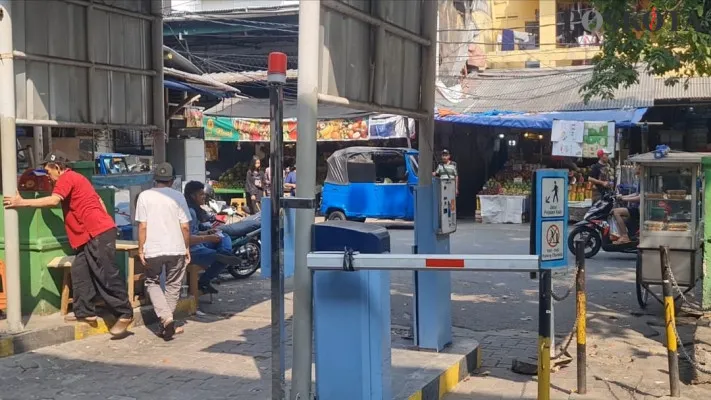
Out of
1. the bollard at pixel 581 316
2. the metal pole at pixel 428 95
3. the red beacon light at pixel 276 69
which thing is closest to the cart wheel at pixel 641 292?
the bollard at pixel 581 316

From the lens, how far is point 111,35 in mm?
8047

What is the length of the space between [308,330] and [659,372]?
3.49m

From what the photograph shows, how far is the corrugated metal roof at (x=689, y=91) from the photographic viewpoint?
19.2 metres

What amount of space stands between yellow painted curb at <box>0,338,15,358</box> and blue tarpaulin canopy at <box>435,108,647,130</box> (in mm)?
14901

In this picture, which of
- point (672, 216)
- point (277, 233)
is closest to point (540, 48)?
point (672, 216)

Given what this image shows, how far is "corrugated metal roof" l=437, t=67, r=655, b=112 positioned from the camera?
69.2 ft

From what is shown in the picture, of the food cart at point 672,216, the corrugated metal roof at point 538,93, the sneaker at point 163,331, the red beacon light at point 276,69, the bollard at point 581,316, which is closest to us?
the red beacon light at point 276,69

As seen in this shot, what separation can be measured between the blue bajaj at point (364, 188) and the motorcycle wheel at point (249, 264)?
23.4 ft

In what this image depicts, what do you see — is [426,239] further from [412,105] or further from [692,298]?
[692,298]

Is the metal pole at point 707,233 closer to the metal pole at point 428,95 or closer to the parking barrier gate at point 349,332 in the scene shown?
the metal pole at point 428,95

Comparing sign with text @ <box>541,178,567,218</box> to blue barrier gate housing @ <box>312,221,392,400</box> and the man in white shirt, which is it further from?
the man in white shirt

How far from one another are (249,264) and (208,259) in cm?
262

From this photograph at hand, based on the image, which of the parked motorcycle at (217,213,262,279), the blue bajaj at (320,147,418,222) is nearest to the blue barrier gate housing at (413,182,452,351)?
the parked motorcycle at (217,213,262,279)

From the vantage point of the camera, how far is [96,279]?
716 centimetres
